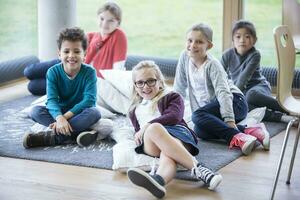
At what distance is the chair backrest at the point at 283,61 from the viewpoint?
2.67 m

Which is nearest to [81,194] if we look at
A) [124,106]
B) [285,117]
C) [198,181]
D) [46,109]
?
[198,181]

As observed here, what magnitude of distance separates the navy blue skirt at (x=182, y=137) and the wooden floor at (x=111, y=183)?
159 mm

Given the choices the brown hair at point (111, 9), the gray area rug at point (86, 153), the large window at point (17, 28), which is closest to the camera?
the gray area rug at point (86, 153)

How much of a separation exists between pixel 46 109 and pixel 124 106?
60 centimetres

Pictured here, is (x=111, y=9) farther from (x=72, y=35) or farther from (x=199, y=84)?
(x=199, y=84)

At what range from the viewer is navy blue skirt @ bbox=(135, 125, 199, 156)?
10.5 feet

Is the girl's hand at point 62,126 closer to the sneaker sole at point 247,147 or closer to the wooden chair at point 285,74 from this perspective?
the sneaker sole at point 247,147

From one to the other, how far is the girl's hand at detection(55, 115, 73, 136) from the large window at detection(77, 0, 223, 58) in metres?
2.07

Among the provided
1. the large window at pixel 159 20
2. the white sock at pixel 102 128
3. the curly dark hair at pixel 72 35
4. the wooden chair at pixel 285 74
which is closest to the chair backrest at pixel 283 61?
the wooden chair at pixel 285 74

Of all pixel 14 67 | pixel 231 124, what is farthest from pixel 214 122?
pixel 14 67

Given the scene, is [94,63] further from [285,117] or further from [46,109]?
[285,117]

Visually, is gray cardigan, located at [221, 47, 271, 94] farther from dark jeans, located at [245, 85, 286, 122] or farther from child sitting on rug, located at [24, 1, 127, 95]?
child sitting on rug, located at [24, 1, 127, 95]

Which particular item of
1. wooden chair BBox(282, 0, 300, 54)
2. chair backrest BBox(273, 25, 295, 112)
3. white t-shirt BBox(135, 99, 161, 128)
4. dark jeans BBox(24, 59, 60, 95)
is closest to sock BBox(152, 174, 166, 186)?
white t-shirt BBox(135, 99, 161, 128)

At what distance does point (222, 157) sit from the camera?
3.39 metres
